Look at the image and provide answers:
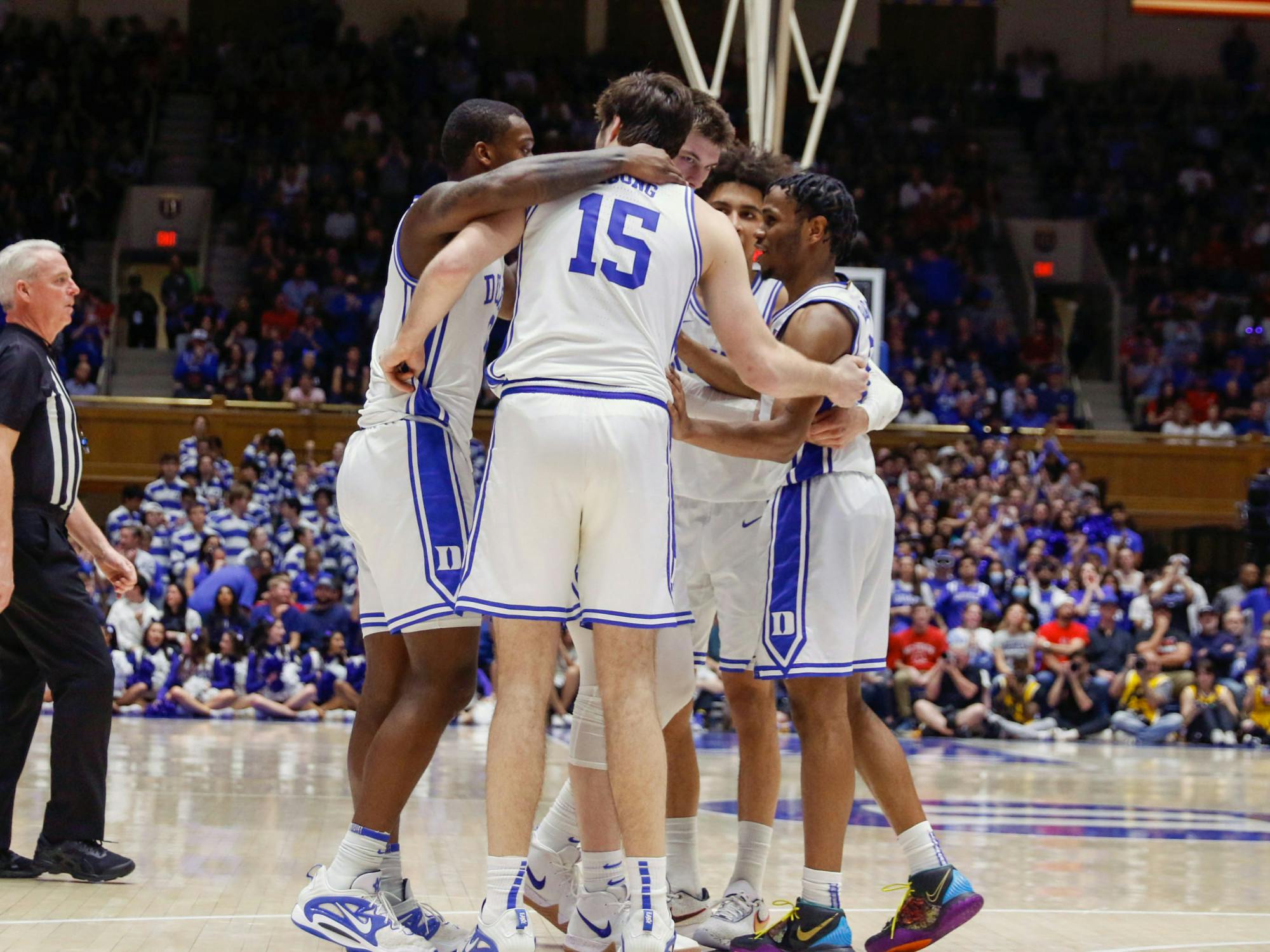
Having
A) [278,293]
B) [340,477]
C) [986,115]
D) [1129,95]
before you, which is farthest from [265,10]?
[340,477]

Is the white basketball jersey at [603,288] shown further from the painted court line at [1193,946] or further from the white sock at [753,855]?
the painted court line at [1193,946]

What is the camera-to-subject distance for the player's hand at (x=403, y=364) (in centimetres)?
422

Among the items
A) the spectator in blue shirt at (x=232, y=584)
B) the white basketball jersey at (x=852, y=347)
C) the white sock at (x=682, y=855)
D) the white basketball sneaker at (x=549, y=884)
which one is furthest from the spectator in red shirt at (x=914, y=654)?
the white basketball sneaker at (x=549, y=884)

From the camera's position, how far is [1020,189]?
27.1 meters

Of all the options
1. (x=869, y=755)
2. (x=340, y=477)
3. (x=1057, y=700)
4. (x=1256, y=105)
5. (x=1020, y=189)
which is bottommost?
(x=1057, y=700)

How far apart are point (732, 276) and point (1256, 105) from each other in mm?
26481

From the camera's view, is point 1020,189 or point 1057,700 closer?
point 1057,700

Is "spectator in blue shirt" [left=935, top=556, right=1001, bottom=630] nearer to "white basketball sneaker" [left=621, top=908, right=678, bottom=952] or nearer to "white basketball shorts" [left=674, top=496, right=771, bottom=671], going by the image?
"white basketball shorts" [left=674, top=496, right=771, bottom=671]

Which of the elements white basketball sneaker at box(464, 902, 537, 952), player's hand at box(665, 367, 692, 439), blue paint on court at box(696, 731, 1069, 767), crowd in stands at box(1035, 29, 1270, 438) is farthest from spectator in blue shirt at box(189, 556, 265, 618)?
crowd in stands at box(1035, 29, 1270, 438)

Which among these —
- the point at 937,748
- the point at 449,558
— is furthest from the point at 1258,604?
the point at 449,558

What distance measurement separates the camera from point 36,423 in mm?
5477

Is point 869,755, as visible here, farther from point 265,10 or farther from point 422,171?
point 265,10

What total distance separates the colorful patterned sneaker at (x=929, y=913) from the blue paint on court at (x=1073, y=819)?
8.17 feet

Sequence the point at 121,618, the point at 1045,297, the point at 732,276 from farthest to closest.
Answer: the point at 1045,297 → the point at 121,618 → the point at 732,276
